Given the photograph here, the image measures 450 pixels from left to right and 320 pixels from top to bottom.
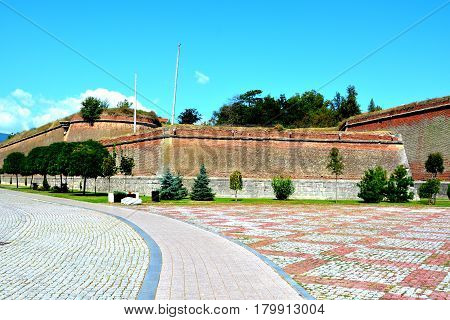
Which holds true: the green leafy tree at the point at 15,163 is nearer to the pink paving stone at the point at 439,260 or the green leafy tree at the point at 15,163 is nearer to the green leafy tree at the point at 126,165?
the green leafy tree at the point at 126,165

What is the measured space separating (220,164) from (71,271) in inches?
1082

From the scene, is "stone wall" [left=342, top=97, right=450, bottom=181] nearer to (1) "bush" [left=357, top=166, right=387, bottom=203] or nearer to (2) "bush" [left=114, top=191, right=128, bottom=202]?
(1) "bush" [left=357, top=166, right=387, bottom=203]

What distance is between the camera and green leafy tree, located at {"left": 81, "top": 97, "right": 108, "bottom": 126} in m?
49.5

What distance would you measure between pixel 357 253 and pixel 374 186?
21.6 m

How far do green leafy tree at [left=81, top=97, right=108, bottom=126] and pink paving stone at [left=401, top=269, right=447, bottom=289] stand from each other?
153 ft

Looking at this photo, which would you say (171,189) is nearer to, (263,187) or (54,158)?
(263,187)

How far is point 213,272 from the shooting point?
23.4 ft

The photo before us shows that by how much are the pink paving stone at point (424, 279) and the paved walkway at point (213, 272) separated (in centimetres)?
191

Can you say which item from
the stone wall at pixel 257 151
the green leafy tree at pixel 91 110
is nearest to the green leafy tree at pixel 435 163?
the stone wall at pixel 257 151

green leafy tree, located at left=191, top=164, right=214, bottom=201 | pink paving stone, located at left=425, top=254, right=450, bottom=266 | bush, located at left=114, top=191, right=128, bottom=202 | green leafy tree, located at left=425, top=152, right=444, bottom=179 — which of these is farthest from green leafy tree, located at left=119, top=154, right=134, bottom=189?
pink paving stone, located at left=425, top=254, right=450, bottom=266

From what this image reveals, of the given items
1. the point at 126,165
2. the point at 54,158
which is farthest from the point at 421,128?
the point at 54,158

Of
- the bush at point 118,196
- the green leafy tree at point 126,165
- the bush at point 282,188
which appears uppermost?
the green leafy tree at point 126,165

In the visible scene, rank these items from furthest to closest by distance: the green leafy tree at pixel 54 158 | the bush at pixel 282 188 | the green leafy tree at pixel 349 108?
the green leafy tree at pixel 349 108
the green leafy tree at pixel 54 158
the bush at pixel 282 188

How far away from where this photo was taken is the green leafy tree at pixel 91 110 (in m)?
49.5
